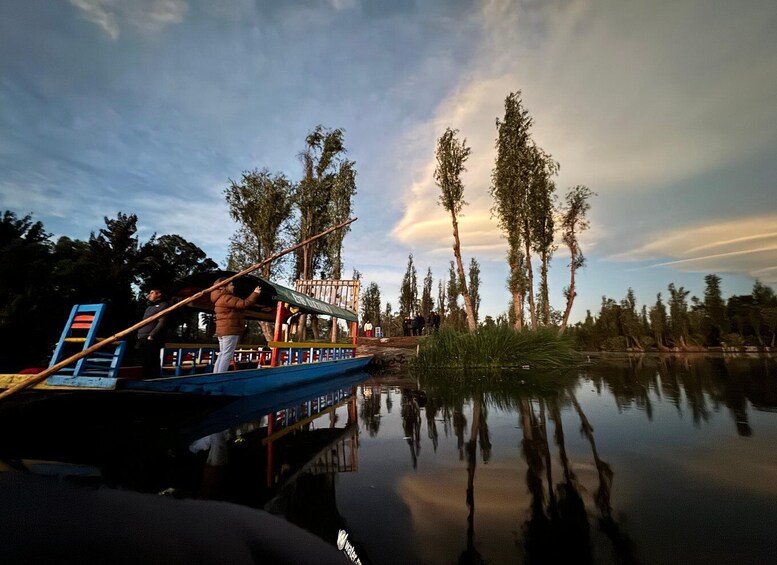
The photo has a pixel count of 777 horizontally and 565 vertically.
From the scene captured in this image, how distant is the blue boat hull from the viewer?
16.0ft

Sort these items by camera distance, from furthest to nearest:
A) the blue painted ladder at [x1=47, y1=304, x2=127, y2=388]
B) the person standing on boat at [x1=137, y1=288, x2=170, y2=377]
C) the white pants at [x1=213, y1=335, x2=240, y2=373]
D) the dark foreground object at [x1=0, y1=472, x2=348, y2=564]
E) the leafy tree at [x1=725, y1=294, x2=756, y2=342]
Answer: the leafy tree at [x1=725, y1=294, x2=756, y2=342]
the white pants at [x1=213, y1=335, x2=240, y2=373]
the person standing on boat at [x1=137, y1=288, x2=170, y2=377]
the blue painted ladder at [x1=47, y1=304, x2=127, y2=388]
the dark foreground object at [x1=0, y1=472, x2=348, y2=564]

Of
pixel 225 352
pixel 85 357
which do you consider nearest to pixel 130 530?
pixel 85 357

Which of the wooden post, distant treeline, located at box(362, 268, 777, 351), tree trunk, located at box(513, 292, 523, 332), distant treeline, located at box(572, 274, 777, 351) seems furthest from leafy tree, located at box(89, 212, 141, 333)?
distant treeline, located at box(572, 274, 777, 351)

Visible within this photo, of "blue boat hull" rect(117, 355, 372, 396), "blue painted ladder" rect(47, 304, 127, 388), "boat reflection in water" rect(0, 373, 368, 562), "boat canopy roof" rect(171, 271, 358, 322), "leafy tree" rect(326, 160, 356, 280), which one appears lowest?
"boat reflection in water" rect(0, 373, 368, 562)

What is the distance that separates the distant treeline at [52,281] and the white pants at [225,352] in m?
2.09

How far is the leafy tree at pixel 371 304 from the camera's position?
4716 cm

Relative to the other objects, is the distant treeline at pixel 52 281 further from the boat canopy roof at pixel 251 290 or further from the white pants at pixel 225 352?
the white pants at pixel 225 352

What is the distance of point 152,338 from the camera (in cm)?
570

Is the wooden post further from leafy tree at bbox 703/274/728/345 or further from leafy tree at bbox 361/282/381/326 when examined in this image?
leafy tree at bbox 703/274/728/345

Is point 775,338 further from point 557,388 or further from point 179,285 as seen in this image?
point 179,285

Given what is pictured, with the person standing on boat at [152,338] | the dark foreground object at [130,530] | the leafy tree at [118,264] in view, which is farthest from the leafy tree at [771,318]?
the leafy tree at [118,264]

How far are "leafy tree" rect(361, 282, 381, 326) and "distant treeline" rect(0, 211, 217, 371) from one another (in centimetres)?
2936

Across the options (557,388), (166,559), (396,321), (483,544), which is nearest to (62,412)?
(166,559)

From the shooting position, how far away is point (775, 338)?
1506 inches
